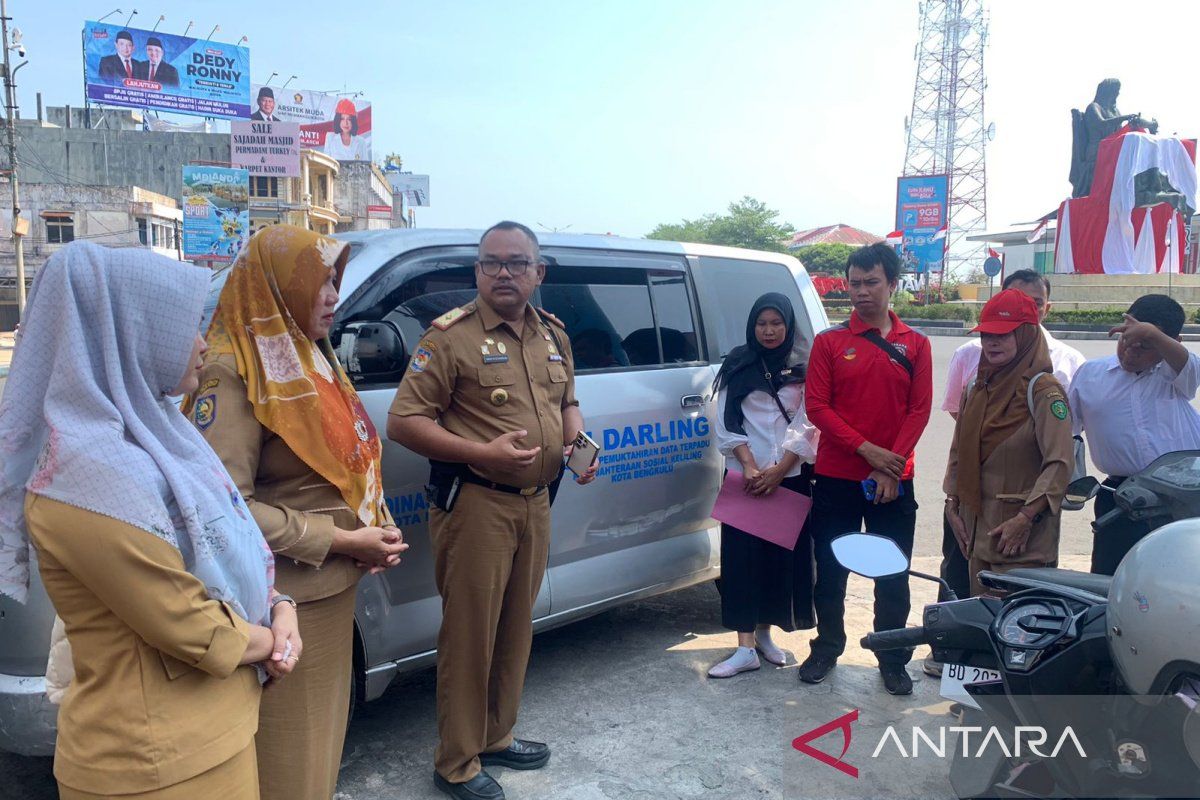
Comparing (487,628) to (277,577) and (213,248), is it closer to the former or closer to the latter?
(277,577)

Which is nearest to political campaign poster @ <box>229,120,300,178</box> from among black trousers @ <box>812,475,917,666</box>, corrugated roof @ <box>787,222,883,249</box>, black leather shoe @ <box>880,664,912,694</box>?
black trousers @ <box>812,475,917,666</box>

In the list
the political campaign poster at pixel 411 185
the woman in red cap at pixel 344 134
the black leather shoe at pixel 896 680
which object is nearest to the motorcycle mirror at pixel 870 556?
the black leather shoe at pixel 896 680

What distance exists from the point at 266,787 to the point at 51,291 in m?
1.24

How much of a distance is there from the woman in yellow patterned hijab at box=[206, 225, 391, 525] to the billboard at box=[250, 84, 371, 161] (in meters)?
52.2

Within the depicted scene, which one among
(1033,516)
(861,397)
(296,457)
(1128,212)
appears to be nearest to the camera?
(296,457)

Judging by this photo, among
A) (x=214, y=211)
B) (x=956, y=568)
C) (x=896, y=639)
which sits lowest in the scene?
(x=956, y=568)

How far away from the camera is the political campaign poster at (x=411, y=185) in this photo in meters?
74.1

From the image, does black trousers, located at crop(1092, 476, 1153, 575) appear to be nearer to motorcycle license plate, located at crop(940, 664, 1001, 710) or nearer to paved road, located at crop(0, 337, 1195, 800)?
paved road, located at crop(0, 337, 1195, 800)

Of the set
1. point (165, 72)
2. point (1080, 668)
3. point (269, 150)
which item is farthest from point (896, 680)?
point (165, 72)

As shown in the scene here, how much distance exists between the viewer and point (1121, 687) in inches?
58.3

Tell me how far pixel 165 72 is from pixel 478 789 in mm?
43501

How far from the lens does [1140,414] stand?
348 cm

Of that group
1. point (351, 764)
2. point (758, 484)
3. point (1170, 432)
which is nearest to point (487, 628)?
point (351, 764)

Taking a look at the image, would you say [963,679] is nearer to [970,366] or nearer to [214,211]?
[970,366]
